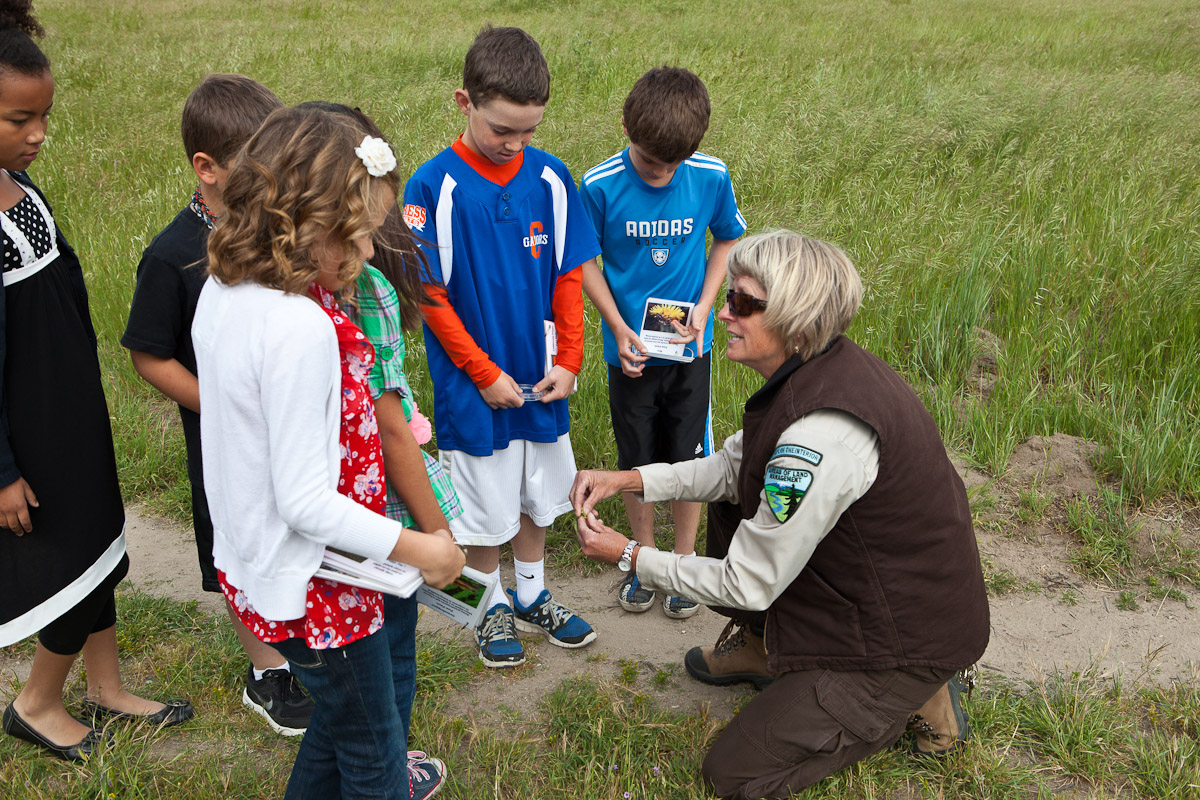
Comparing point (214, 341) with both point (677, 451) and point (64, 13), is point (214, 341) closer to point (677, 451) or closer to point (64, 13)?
point (677, 451)

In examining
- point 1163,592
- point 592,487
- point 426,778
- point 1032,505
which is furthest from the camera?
point 1032,505

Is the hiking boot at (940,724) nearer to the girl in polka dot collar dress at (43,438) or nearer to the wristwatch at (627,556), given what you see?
the wristwatch at (627,556)

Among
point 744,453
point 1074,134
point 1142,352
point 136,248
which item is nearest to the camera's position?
point 744,453

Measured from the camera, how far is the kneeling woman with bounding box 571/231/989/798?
7.38 feet

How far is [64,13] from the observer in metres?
14.3

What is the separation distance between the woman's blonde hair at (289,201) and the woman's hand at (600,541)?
1.20 meters

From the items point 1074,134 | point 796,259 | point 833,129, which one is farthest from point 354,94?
point 796,259

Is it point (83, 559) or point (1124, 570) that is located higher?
point (83, 559)

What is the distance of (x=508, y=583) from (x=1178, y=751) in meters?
2.32

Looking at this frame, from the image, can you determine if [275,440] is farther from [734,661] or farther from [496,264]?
[734,661]

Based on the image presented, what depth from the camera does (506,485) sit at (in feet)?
10.2

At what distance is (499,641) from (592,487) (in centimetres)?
80

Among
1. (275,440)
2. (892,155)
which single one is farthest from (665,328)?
(892,155)

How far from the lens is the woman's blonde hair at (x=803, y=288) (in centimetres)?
232
